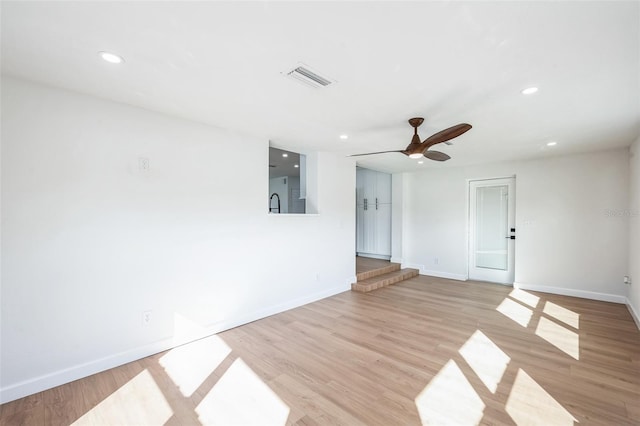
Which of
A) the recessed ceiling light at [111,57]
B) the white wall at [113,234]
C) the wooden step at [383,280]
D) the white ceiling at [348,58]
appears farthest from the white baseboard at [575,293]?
the recessed ceiling light at [111,57]

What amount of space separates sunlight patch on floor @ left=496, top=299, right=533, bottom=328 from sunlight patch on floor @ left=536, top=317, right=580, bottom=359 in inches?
6.7

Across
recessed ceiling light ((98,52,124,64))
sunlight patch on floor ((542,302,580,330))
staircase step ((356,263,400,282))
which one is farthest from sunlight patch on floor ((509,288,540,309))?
recessed ceiling light ((98,52,124,64))

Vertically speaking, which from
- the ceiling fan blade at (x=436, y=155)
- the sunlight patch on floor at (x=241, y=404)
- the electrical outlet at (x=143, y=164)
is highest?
the ceiling fan blade at (x=436, y=155)

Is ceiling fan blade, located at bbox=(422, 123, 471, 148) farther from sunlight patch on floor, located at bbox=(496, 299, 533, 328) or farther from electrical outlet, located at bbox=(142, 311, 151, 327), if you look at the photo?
electrical outlet, located at bbox=(142, 311, 151, 327)

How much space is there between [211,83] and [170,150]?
3.50 ft

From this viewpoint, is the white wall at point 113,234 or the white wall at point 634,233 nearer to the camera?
the white wall at point 113,234

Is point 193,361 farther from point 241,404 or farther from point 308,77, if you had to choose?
point 308,77

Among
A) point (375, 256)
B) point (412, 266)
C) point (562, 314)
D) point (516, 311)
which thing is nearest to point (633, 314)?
point (562, 314)

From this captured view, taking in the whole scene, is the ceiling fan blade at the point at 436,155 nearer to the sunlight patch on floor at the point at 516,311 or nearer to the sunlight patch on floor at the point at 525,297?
the sunlight patch on floor at the point at 516,311

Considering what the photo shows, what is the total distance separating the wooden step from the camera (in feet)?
16.6

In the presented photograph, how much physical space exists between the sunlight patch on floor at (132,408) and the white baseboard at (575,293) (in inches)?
228

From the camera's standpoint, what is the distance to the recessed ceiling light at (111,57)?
182 centimetres

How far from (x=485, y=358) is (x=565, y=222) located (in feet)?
11.7

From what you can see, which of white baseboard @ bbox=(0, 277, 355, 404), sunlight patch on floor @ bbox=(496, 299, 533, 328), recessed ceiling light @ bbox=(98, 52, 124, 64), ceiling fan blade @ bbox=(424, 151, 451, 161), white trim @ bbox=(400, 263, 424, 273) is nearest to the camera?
recessed ceiling light @ bbox=(98, 52, 124, 64)
